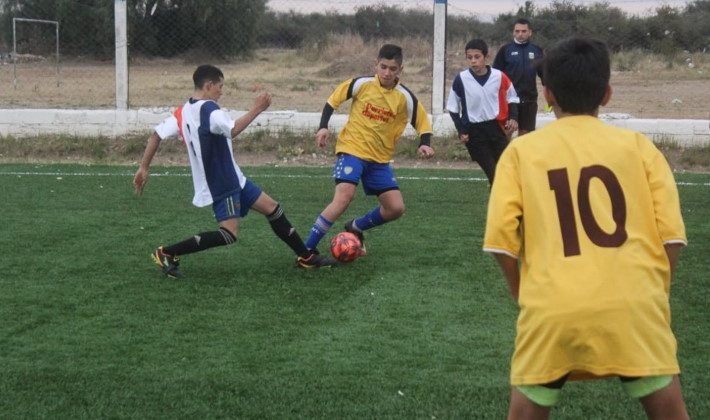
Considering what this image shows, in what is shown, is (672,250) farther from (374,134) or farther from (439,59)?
(439,59)

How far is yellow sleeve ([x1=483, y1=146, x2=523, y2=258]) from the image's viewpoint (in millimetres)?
3262

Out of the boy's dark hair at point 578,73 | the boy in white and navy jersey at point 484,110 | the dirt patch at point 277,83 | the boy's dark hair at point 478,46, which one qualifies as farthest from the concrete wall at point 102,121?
the boy's dark hair at point 578,73

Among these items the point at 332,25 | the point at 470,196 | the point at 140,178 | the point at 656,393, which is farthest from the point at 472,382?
the point at 332,25

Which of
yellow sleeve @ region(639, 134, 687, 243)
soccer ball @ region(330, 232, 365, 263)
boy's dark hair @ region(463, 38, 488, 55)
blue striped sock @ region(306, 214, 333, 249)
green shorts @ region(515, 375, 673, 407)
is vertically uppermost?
boy's dark hair @ region(463, 38, 488, 55)

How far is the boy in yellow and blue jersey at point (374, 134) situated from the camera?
26.7 feet

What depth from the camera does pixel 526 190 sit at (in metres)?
3.27

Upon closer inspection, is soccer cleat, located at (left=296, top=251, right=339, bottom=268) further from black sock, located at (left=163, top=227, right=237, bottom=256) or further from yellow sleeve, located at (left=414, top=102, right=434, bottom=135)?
yellow sleeve, located at (left=414, top=102, right=434, bottom=135)

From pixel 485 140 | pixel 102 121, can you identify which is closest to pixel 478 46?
pixel 485 140

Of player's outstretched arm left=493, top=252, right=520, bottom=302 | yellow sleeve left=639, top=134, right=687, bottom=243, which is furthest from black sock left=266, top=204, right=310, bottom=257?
yellow sleeve left=639, top=134, right=687, bottom=243

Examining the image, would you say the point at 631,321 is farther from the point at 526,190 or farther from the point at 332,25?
the point at 332,25

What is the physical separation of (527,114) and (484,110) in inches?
92.3

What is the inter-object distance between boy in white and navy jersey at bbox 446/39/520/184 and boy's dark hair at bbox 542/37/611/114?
7.50 meters

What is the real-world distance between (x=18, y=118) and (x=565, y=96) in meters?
13.8

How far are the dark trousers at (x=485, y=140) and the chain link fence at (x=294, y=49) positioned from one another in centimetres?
538
